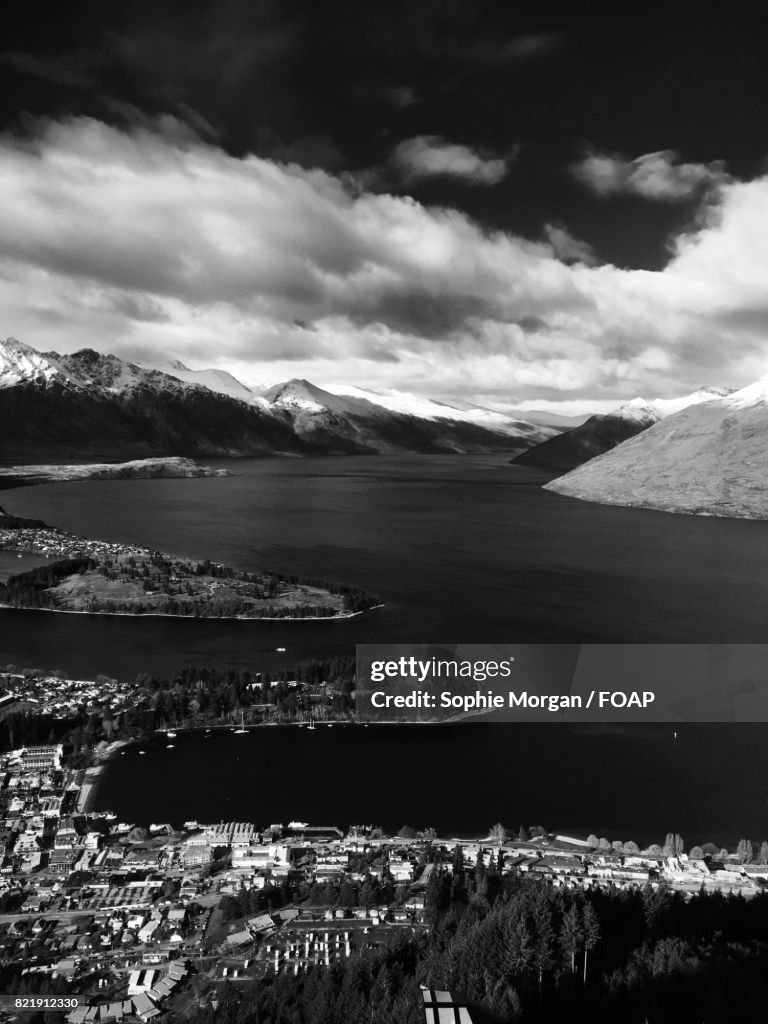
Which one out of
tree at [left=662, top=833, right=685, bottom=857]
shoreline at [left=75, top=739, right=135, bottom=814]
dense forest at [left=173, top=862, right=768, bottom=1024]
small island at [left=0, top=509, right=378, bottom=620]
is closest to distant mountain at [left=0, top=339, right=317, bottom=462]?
small island at [left=0, top=509, right=378, bottom=620]

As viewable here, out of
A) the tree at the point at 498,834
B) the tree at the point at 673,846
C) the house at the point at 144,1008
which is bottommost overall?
the house at the point at 144,1008

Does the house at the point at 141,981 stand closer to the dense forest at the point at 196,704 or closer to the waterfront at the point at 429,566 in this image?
the dense forest at the point at 196,704

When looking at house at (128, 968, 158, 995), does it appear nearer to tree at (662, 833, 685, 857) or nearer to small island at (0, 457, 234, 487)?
tree at (662, 833, 685, 857)

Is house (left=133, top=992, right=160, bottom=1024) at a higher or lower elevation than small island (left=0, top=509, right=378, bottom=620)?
lower

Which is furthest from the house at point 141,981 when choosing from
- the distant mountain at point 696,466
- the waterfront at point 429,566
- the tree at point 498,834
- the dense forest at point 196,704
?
the distant mountain at point 696,466

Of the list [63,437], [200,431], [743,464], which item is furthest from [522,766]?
[200,431]

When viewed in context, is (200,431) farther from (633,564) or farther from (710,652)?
(710,652)
